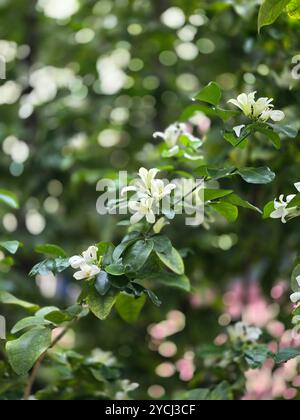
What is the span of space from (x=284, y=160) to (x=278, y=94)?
0.13 m

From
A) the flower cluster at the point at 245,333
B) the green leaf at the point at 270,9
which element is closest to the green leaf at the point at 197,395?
the flower cluster at the point at 245,333

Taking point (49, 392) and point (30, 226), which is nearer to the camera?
point (49, 392)

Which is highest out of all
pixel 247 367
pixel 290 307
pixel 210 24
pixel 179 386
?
pixel 210 24

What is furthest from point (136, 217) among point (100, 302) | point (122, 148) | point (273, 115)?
point (122, 148)

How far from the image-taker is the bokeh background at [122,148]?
1.44m

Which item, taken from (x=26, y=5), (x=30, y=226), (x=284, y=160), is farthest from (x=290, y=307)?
(x=26, y=5)

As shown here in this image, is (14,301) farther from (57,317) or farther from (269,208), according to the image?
(269,208)

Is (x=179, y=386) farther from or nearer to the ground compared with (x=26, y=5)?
nearer to the ground

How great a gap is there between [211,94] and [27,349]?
42 centimetres

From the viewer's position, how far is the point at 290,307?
1357mm

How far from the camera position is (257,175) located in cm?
80

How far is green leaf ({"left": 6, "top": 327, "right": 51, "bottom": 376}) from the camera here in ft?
2.58

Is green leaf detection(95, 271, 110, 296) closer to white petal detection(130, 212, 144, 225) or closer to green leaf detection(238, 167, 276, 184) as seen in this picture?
white petal detection(130, 212, 144, 225)

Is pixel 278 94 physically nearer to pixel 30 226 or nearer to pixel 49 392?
pixel 49 392
